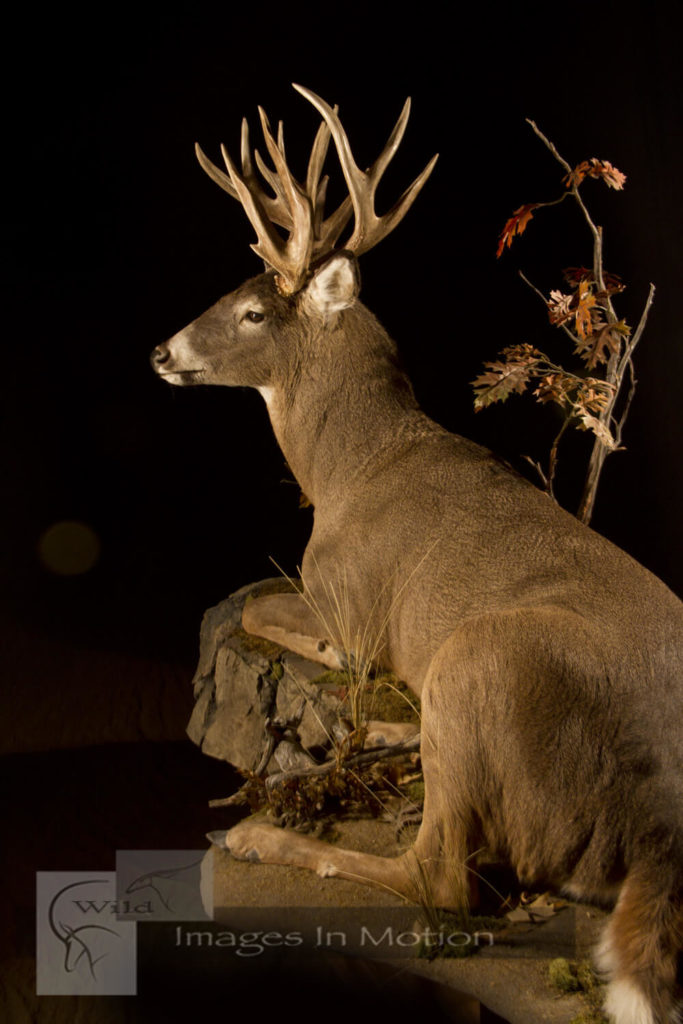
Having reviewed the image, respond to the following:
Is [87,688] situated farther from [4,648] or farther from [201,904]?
[201,904]

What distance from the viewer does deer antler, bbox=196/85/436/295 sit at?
359cm

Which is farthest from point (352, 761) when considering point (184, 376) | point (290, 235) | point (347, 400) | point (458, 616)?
point (290, 235)

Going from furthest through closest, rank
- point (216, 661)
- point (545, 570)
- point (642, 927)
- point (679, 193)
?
point (679, 193)
point (216, 661)
point (545, 570)
point (642, 927)

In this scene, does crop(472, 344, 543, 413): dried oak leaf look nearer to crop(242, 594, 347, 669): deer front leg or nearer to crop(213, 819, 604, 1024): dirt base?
crop(242, 594, 347, 669): deer front leg

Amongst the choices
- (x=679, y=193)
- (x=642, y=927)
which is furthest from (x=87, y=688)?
(x=679, y=193)

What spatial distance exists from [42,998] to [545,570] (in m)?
2.19

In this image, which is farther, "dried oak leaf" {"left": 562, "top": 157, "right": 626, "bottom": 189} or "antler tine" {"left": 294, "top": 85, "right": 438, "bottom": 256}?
"dried oak leaf" {"left": 562, "top": 157, "right": 626, "bottom": 189}

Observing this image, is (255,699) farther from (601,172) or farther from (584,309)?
(601,172)

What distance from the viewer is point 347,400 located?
12.6 ft

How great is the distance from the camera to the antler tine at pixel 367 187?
3.51 metres

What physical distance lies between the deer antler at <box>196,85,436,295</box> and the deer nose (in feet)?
1.88

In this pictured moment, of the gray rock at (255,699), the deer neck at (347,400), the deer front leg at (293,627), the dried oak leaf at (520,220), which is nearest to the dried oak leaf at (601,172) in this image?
the dried oak leaf at (520,220)

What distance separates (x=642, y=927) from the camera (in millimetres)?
2324

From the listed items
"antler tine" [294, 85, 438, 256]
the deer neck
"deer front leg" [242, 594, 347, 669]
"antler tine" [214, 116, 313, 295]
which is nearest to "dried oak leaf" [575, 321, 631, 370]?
the deer neck
